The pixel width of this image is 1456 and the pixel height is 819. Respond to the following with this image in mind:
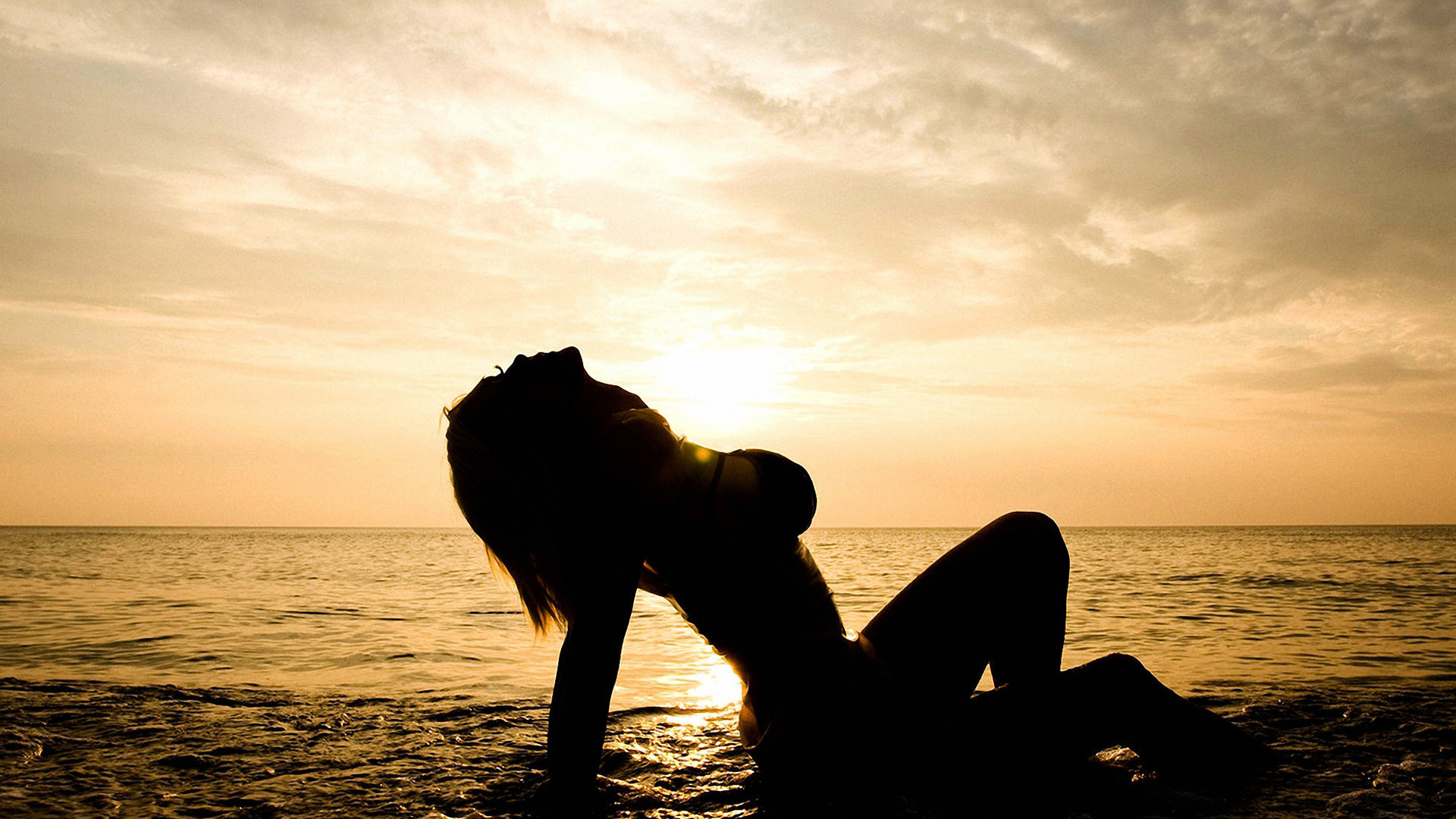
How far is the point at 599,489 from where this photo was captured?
275 centimetres

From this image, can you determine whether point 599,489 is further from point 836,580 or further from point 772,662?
point 836,580

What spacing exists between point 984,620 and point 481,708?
326 cm

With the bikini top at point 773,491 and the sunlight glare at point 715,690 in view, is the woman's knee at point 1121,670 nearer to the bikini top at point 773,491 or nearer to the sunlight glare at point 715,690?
the bikini top at point 773,491

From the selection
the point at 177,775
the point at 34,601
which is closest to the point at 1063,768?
the point at 177,775

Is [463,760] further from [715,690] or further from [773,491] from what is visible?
[715,690]

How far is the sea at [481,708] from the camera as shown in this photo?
322cm

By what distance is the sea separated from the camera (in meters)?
3.22

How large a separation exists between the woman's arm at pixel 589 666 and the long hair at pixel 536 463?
0.50ft

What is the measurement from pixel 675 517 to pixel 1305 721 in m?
3.75

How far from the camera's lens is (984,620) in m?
3.18

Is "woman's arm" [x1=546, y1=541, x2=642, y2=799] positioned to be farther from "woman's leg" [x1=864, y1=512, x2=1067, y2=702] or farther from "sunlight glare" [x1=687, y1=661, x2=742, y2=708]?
"sunlight glare" [x1=687, y1=661, x2=742, y2=708]

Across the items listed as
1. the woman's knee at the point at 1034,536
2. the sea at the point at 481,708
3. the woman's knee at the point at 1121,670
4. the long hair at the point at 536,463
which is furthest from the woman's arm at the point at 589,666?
the woman's knee at the point at 1121,670

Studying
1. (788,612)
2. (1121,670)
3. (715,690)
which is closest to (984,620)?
(1121,670)

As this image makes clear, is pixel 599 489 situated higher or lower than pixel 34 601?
higher
